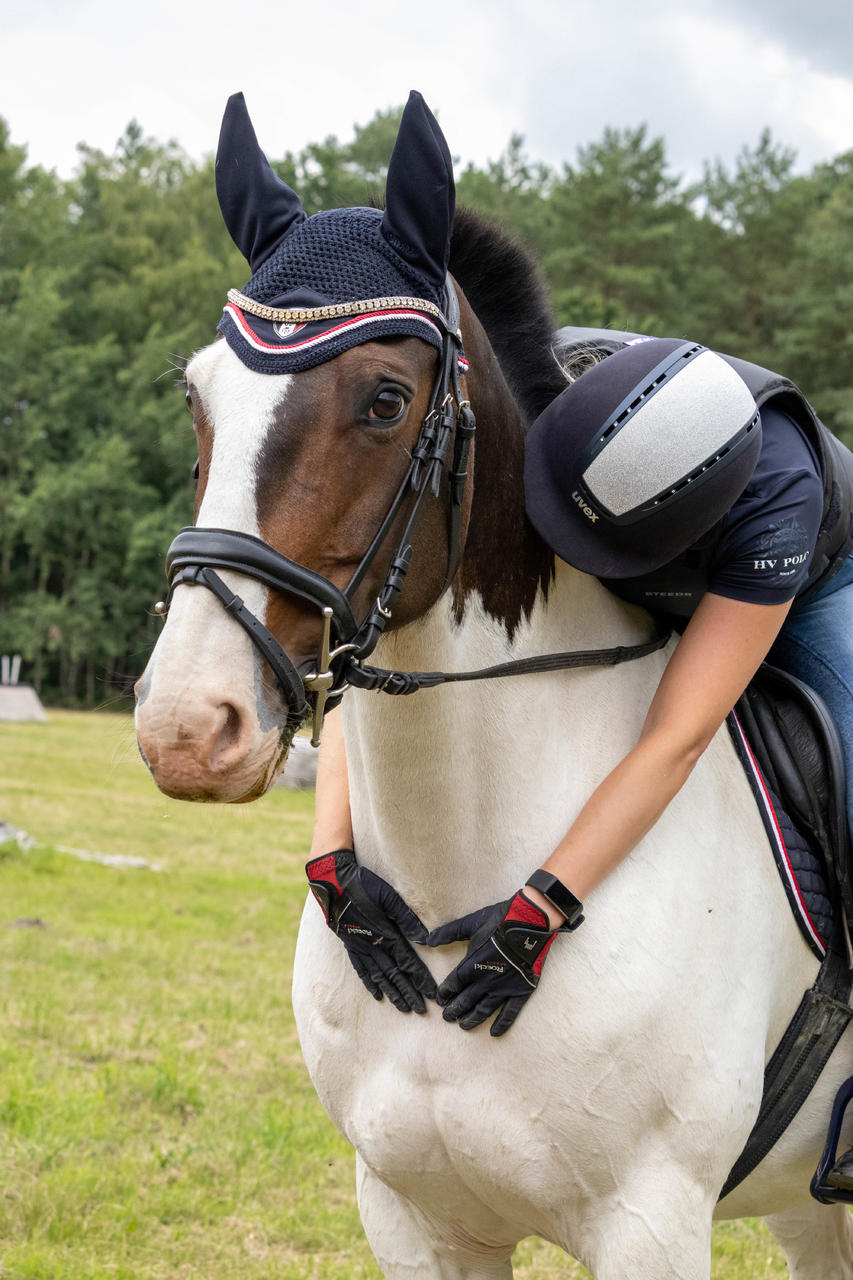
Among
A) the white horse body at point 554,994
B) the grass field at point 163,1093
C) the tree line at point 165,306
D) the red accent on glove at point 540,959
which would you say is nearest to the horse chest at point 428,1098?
the white horse body at point 554,994

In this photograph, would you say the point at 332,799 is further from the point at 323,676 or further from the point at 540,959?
the point at 323,676

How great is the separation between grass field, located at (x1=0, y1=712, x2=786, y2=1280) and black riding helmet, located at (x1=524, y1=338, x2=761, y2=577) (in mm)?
932

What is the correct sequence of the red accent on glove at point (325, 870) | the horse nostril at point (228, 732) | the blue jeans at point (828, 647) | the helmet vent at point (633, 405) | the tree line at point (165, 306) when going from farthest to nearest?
the tree line at point (165, 306) < the blue jeans at point (828, 647) < the red accent on glove at point (325, 870) < the helmet vent at point (633, 405) < the horse nostril at point (228, 732)

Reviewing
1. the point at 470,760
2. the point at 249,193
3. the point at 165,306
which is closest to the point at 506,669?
the point at 470,760

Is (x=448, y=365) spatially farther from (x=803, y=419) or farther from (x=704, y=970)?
(x=704, y=970)

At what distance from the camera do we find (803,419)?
8.99ft

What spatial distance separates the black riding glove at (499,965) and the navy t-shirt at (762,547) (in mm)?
788

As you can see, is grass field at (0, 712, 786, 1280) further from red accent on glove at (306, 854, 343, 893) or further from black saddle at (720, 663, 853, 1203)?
black saddle at (720, 663, 853, 1203)

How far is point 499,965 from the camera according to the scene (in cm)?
223

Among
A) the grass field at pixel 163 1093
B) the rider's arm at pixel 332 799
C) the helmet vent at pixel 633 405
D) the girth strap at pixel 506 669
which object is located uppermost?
the helmet vent at pixel 633 405

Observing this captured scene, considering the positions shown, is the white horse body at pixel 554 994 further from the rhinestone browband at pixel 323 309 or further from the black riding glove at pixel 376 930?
the rhinestone browband at pixel 323 309

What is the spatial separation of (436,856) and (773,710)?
0.97m

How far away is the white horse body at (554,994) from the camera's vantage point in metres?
2.25

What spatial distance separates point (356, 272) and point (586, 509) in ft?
2.18
